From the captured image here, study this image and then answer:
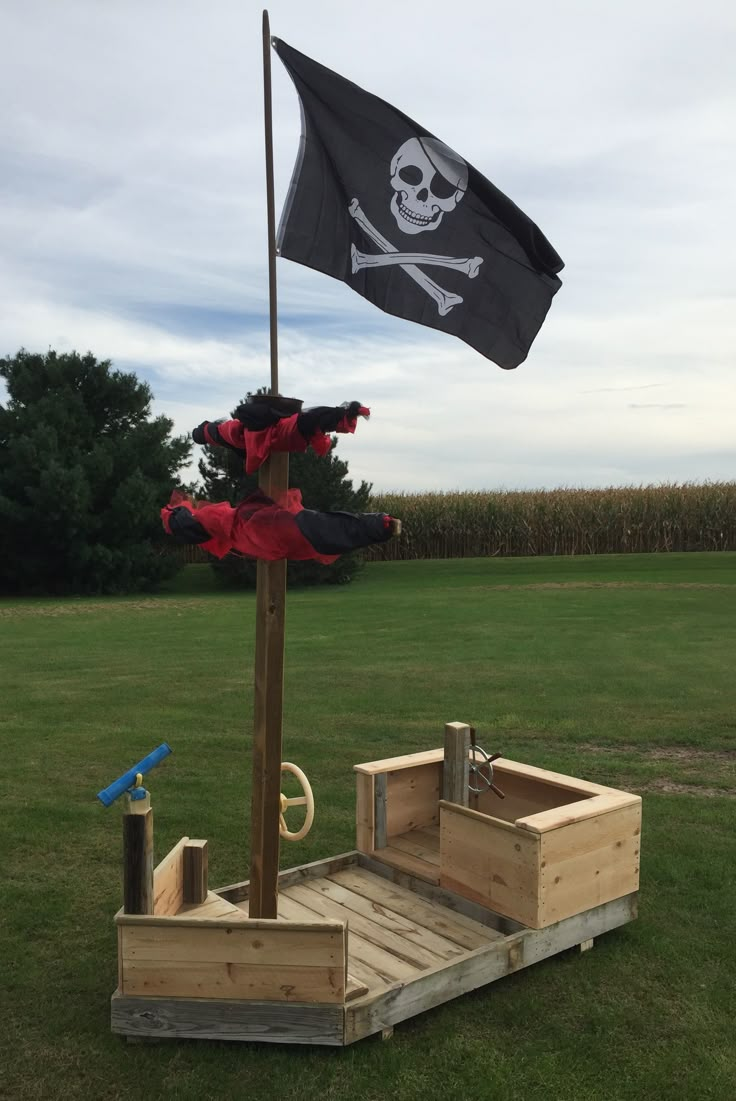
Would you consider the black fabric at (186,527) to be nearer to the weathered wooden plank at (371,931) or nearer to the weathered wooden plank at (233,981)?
the weathered wooden plank at (233,981)

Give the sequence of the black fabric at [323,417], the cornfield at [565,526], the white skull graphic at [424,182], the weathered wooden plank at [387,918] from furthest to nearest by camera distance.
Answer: the cornfield at [565,526], the weathered wooden plank at [387,918], the white skull graphic at [424,182], the black fabric at [323,417]

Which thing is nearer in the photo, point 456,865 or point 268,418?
point 268,418

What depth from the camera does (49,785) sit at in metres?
7.33

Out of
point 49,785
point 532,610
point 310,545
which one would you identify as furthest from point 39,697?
point 532,610

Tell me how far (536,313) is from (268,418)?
167 centimetres

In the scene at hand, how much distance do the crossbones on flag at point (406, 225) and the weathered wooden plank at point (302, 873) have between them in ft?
10.2

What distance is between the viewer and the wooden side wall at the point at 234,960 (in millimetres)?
3812

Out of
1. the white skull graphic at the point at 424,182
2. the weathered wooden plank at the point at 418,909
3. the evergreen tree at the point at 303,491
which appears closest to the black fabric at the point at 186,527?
the white skull graphic at the point at 424,182

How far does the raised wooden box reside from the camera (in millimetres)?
4562

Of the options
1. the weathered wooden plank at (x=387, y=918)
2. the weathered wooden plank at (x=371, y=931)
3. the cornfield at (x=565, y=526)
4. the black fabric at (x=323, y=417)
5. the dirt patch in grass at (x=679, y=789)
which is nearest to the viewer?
the black fabric at (x=323, y=417)

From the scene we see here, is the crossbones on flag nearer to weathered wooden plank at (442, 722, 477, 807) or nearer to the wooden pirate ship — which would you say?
the wooden pirate ship

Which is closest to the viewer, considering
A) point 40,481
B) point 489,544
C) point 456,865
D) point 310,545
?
point 310,545

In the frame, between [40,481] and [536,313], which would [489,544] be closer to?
[40,481]

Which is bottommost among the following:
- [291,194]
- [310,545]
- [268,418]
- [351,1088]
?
[351,1088]
